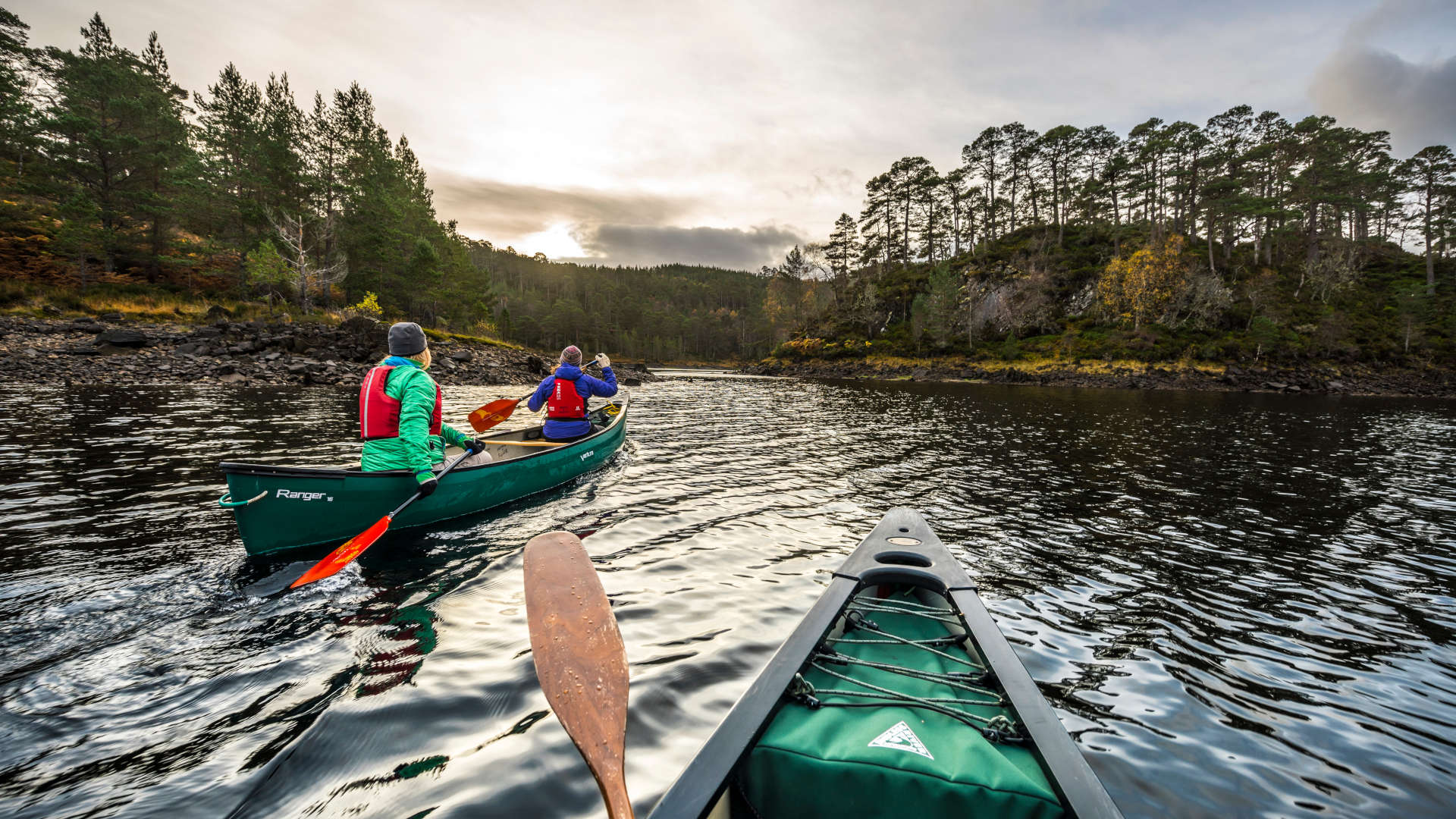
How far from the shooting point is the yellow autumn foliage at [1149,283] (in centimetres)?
4506

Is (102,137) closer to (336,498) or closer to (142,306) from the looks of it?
(142,306)

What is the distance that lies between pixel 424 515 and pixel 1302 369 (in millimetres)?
54520

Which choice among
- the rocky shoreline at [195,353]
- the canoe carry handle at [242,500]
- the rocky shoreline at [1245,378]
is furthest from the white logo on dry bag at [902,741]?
the rocky shoreline at [1245,378]

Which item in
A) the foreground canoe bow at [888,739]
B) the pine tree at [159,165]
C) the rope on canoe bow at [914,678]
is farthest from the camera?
the pine tree at [159,165]

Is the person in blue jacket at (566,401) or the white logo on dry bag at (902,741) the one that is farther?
the person in blue jacket at (566,401)

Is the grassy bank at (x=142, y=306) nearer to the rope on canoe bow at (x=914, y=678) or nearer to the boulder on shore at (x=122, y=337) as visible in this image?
the boulder on shore at (x=122, y=337)

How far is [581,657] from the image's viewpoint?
127 inches

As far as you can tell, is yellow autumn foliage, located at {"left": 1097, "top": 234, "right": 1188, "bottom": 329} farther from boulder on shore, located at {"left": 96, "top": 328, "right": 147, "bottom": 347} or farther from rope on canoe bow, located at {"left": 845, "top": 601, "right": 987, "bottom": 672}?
boulder on shore, located at {"left": 96, "top": 328, "right": 147, "bottom": 347}

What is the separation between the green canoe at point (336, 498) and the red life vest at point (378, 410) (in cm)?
48

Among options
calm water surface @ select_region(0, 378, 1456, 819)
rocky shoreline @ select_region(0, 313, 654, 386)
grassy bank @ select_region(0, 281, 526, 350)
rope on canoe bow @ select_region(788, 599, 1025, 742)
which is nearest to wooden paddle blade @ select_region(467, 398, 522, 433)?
calm water surface @ select_region(0, 378, 1456, 819)

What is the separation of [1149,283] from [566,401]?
5455 centimetres

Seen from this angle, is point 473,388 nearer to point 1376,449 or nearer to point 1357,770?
point 1357,770

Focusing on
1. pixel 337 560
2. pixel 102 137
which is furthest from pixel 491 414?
pixel 102 137

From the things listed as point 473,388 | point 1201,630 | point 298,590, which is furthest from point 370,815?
point 473,388
